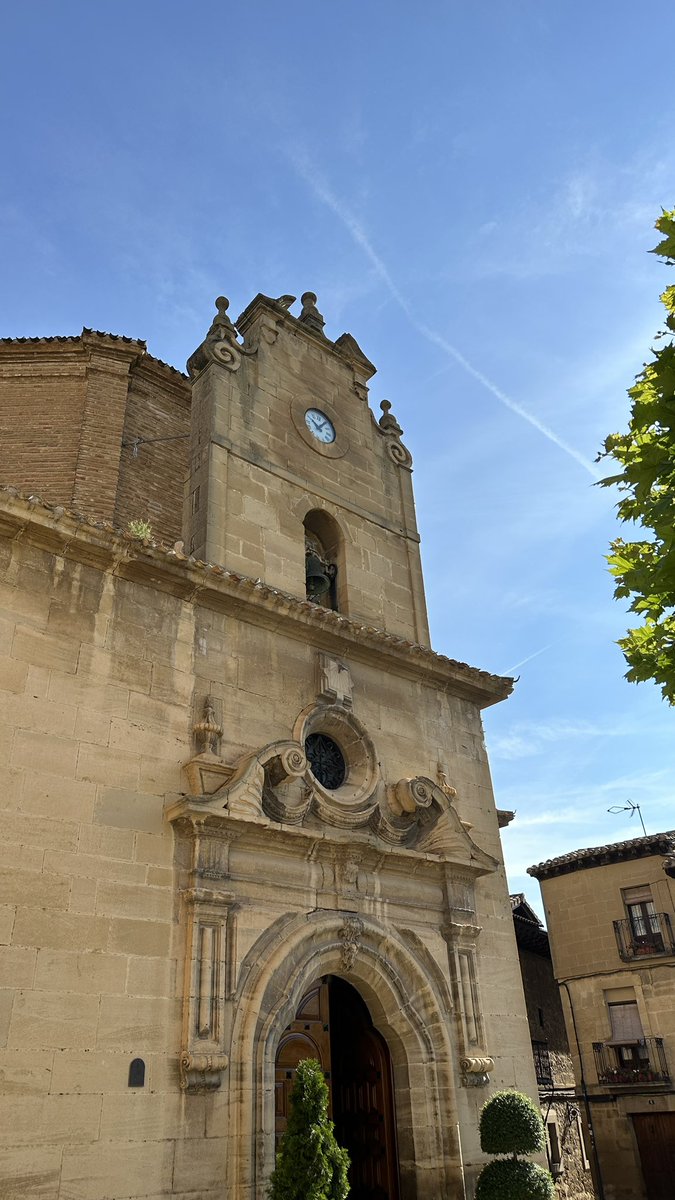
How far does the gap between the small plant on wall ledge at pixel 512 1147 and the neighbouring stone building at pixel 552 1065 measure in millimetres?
11107

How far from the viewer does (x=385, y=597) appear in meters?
12.8

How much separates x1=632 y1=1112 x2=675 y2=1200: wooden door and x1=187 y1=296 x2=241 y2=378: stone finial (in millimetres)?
19480

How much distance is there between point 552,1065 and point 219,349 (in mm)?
22488

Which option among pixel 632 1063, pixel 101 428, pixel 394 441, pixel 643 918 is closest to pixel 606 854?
pixel 643 918

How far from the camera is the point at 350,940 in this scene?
932cm

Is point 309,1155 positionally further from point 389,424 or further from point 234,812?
point 389,424

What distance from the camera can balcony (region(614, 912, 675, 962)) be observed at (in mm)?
22188

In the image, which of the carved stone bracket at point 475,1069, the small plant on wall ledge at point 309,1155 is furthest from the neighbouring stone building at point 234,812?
the small plant on wall ledge at point 309,1155

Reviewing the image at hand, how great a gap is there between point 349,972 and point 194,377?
26.2 feet

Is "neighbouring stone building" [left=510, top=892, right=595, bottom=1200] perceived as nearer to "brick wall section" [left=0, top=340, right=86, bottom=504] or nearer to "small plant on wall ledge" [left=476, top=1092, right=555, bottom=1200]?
"small plant on wall ledge" [left=476, top=1092, right=555, bottom=1200]

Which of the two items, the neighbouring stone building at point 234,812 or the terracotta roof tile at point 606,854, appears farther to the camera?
the terracotta roof tile at point 606,854

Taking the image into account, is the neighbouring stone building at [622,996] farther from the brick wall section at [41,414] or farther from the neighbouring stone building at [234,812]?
the brick wall section at [41,414]

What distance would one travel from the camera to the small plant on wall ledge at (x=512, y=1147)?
8641 mm

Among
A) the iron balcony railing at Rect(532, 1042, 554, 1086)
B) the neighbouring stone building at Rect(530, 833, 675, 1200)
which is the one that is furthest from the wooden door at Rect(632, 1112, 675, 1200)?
the iron balcony railing at Rect(532, 1042, 554, 1086)
